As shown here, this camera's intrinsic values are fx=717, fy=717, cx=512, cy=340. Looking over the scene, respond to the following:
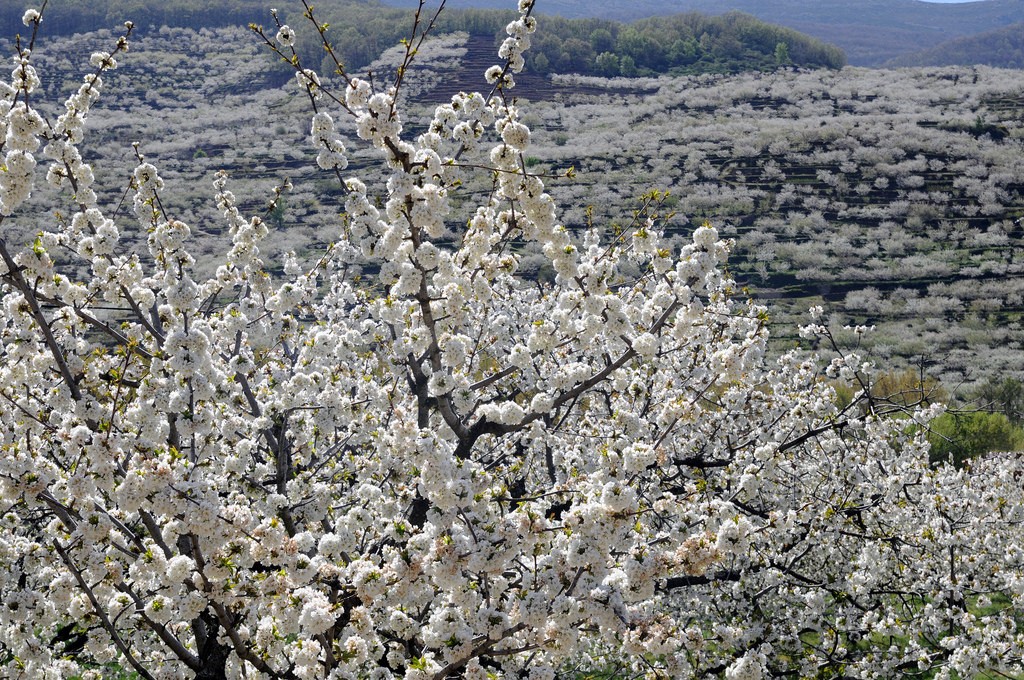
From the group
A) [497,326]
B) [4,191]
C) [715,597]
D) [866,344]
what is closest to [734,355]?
[497,326]

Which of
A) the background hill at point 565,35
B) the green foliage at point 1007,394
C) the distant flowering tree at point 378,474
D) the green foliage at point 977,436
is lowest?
the green foliage at point 1007,394

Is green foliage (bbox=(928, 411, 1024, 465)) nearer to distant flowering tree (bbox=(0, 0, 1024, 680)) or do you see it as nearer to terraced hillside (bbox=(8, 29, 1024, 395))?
terraced hillside (bbox=(8, 29, 1024, 395))

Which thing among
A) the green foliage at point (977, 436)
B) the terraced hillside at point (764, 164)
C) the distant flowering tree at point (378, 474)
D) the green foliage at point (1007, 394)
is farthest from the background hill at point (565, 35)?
the distant flowering tree at point (378, 474)

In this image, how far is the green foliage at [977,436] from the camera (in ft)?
79.5

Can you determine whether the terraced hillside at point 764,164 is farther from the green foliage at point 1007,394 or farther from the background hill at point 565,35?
the background hill at point 565,35

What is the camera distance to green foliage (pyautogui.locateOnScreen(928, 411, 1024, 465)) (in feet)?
79.5

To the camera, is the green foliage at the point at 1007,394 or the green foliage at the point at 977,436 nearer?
the green foliage at the point at 977,436

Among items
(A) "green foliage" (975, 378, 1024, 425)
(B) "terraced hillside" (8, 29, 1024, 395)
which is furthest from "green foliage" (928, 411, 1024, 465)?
(B) "terraced hillside" (8, 29, 1024, 395)

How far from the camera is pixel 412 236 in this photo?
4508 millimetres

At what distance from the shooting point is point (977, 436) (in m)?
25.5

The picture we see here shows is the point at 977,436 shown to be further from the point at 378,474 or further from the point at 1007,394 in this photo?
the point at 378,474

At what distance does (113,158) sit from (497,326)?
7693cm

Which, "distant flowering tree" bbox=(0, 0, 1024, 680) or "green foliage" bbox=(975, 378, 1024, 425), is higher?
"distant flowering tree" bbox=(0, 0, 1024, 680)

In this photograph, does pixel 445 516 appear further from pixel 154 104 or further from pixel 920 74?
pixel 920 74
